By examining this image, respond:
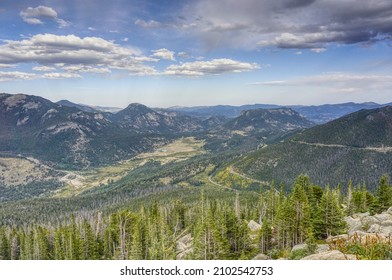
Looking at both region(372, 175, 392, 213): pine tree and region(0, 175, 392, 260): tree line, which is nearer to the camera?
region(0, 175, 392, 260): tree line

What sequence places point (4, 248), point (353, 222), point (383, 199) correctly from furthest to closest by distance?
point (4, 248), point (383, 199), point (353, 222)

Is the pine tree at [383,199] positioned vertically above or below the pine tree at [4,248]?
above

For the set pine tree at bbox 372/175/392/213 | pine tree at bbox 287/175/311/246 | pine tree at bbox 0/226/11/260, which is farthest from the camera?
pine tree at bbox 0/226/11/260

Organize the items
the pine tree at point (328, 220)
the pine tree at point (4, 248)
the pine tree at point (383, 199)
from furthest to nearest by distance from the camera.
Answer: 1. the pine tree at point (4, 248)
2. the pine tree at point (383, 199)
3. the pine tree at point (328, 220)

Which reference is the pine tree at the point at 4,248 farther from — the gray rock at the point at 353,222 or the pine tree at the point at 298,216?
the gray rock at the point at 353,222

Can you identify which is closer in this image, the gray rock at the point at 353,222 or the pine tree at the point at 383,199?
the gray rock at the point at 353,222

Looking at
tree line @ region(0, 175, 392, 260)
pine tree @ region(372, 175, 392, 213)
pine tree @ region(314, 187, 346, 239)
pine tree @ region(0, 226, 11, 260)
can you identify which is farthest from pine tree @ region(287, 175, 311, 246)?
pine tree @ region(0, 226, 11, 260)

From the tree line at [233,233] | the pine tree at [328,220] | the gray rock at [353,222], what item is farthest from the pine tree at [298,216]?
the gray rock at [353,222]

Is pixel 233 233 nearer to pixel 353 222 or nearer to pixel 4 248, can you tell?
pixel 353 222

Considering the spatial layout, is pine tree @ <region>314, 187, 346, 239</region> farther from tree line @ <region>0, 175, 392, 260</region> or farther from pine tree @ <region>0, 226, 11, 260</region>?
pine tree @ <region>0, 226, 11, 260</region>

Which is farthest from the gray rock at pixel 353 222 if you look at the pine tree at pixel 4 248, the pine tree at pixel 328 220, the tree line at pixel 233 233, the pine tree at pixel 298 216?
the pine tree at pixel 4 248

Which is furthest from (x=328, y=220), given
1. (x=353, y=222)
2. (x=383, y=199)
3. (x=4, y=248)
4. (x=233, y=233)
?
(x=4, y=248)

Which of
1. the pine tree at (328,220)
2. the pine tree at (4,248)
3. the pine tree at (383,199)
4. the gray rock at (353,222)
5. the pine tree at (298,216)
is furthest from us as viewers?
the pine tree at (4,248)
